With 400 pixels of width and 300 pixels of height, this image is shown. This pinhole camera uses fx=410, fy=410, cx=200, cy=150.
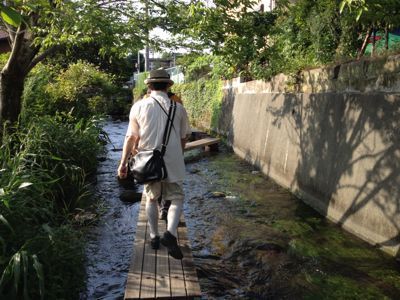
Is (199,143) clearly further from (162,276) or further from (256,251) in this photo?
(162,276)

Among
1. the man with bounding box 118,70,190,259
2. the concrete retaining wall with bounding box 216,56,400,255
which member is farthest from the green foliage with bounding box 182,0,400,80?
the man with bounding box 118,70,190,259

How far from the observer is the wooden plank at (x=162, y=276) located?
359 centimetres

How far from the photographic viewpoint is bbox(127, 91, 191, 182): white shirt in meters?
4.04

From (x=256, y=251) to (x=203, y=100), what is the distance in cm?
1427

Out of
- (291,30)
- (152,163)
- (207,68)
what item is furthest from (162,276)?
(207,68)

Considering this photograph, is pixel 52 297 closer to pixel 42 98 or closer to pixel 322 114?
pixel 322 114

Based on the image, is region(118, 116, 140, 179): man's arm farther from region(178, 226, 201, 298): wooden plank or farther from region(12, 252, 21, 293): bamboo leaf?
region(12, 252, 21, 293): bamboo leaf

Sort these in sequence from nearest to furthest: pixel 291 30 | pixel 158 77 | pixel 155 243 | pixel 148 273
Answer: pixel 148 273 < pixel 158 77 < pixel 155 243 < pixel 291 30

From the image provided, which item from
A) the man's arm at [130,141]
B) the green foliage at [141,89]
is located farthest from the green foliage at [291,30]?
the green foliage at [141,89]

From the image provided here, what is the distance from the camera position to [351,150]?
6.45 meters

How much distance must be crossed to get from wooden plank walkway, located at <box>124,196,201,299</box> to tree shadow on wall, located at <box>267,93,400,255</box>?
2.80 m

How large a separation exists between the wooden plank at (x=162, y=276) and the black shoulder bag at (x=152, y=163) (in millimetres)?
856

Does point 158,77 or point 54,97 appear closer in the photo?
point 158,77

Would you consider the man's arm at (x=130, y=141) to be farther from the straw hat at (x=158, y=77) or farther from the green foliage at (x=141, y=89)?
the green foliage at (x=141, y=89)
